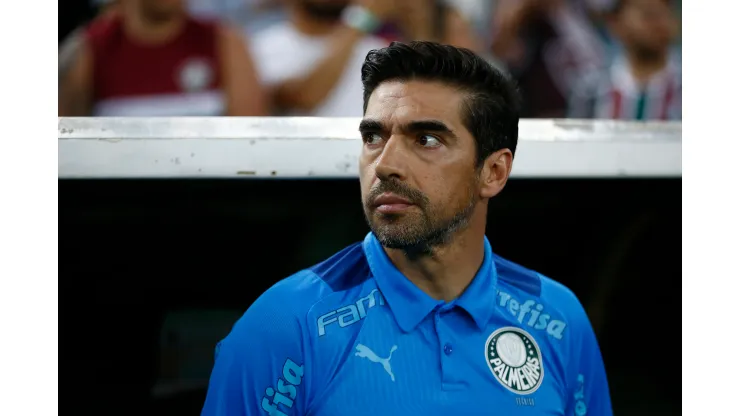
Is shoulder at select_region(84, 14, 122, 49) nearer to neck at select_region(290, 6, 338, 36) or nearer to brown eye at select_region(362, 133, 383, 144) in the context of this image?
neck at select_region(290, 6, 338, 36)

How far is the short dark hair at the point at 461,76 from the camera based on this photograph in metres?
1.49

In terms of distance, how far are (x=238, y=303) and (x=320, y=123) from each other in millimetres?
453

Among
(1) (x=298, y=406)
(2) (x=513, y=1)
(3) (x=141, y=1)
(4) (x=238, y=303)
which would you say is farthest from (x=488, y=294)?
(2) (x=513, y=1)

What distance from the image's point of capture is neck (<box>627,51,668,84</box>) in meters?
4.24

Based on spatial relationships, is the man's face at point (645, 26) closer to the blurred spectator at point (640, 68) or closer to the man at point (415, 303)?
the blurred spectator at point (640, 68)

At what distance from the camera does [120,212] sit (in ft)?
5.41

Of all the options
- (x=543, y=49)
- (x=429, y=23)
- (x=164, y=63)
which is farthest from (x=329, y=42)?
(x=543, y=49)

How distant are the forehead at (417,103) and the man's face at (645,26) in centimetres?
313

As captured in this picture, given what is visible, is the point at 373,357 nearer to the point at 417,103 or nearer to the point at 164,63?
the point at 417,103

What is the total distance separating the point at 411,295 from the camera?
1494 millimetres

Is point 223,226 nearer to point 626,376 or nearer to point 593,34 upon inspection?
point 626,376

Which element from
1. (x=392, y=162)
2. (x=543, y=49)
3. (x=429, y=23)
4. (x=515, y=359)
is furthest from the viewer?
(x=543, y=49)

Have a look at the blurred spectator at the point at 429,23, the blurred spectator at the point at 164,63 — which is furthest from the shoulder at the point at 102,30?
the blurred spectator at the point at 429,23

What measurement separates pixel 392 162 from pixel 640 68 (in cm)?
329
